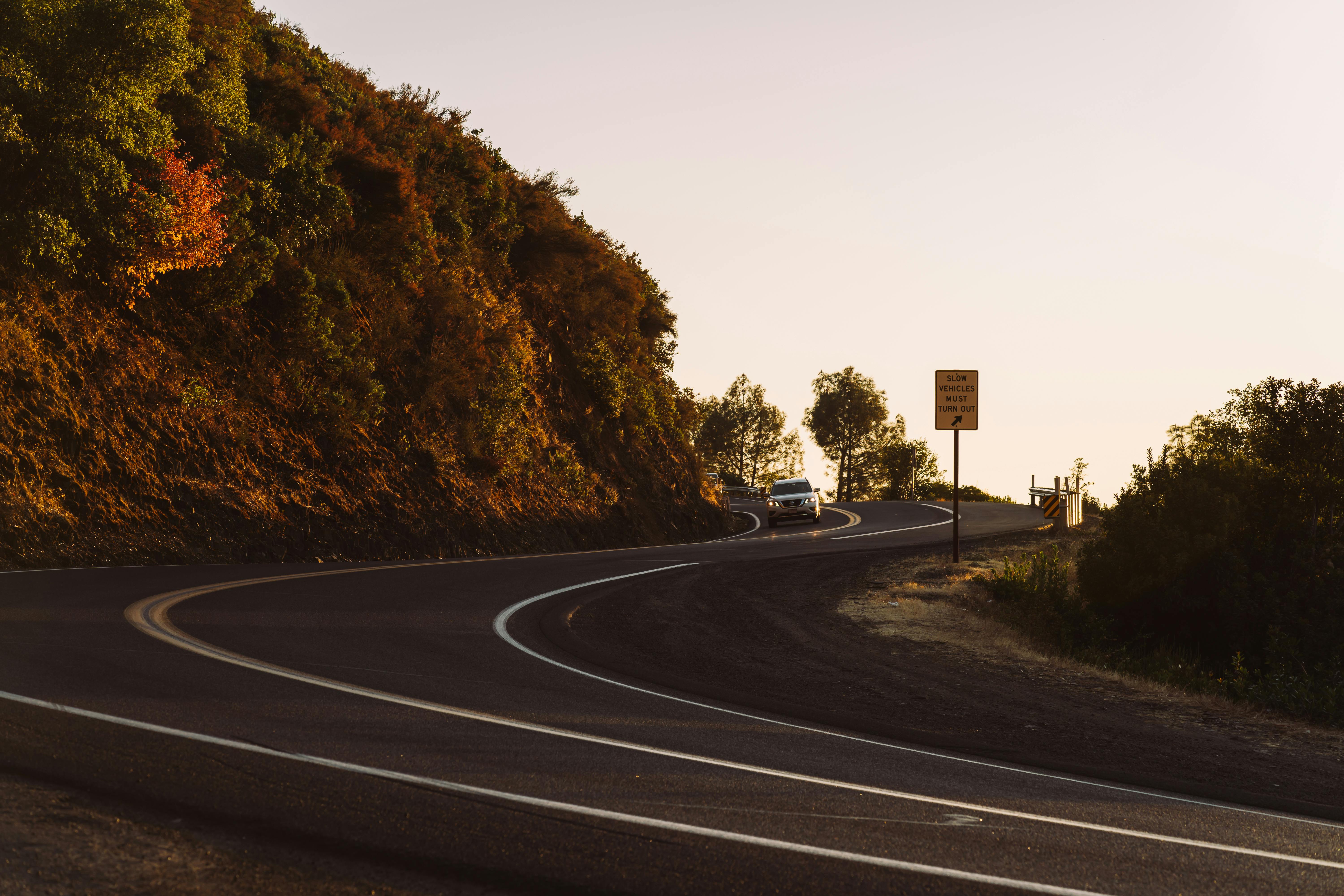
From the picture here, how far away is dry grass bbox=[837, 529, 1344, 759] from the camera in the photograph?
8.59 m

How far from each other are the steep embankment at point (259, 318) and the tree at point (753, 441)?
5771cm

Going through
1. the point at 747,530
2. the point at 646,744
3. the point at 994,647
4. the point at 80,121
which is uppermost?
the point at 80,121

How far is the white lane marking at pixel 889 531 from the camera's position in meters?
31.3

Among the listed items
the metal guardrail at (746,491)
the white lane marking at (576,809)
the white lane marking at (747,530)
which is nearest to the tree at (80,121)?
the white lane marking at (576,809)

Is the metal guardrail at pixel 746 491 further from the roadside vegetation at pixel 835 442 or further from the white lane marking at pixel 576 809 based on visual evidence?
the white lane marking at pixel 576 809

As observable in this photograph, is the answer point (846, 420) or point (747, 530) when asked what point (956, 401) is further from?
point (846, 420)

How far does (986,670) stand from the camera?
1042 centimetres

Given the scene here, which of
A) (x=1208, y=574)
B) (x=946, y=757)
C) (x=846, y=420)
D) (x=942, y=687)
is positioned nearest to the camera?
(x=946, y=757)

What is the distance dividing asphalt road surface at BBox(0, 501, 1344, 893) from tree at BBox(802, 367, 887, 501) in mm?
82289

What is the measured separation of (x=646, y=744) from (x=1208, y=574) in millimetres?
23197

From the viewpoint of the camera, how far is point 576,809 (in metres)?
5.04

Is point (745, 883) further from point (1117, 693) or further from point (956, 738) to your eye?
point (1117, 693)

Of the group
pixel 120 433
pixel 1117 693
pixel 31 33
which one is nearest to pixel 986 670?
pixel 1117 693

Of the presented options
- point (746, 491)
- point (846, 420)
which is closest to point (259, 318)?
A: point (746, 491)
